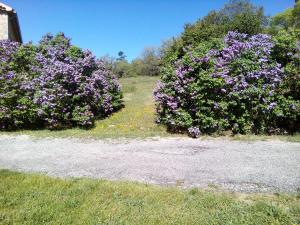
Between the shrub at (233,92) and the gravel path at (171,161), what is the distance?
3.28 ft

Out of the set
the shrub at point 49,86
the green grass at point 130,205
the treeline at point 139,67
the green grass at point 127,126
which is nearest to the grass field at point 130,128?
the green grass at point 127,126

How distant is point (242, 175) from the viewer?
537 cm

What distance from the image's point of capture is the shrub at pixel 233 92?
8422 millimetres

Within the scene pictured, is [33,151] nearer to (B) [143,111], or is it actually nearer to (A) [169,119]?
(A) [169,119]

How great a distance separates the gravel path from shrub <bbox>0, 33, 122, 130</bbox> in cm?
189

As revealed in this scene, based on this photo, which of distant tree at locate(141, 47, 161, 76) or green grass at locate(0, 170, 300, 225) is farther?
distant tree at locate(141, 47, 161, 76)

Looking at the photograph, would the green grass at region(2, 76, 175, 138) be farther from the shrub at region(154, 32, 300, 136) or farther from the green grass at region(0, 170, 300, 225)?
the green grass at region(0, 170, 300, 225)

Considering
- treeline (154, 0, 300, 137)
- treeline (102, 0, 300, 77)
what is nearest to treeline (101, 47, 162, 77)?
treeline (102, 0, 300, 77)

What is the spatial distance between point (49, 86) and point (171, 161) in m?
6.02

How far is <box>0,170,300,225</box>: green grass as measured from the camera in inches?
151

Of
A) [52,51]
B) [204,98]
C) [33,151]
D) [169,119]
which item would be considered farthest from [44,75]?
[204,98]

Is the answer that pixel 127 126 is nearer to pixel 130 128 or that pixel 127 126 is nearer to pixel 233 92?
pixel 130 128

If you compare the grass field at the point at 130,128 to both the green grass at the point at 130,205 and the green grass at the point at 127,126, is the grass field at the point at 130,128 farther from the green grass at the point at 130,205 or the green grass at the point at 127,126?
the green grass at the point at 130,205

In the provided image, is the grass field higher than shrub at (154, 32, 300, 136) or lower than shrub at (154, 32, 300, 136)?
lower
